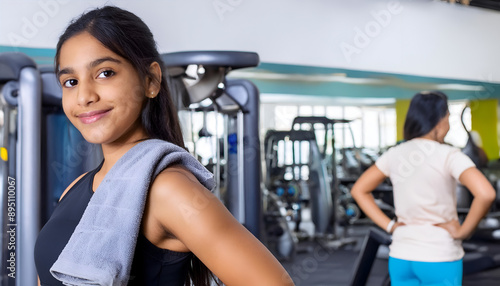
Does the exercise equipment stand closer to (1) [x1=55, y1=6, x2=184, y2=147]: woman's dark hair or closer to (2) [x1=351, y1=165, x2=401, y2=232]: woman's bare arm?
(2) [x1=351, y1=165, x2=401, y2=232]: woman's bare arm

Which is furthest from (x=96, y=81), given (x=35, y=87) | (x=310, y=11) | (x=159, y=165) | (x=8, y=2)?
(x=310, y=11)

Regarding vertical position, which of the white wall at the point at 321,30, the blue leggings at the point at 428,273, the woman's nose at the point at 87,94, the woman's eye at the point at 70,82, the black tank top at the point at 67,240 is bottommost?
the blue leggings at the point at 428,273

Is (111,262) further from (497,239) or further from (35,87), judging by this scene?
(497,239)

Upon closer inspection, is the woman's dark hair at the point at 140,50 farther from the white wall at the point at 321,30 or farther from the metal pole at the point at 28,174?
the white wall at the point at 321,30

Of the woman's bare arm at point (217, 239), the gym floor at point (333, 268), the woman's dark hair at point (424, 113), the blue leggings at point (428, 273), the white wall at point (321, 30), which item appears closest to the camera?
the woman's bare arm at point (217, 239)

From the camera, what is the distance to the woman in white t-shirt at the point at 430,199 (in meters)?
1.89

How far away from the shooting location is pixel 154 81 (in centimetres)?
87

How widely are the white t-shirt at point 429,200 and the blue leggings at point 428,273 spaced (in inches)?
0.8

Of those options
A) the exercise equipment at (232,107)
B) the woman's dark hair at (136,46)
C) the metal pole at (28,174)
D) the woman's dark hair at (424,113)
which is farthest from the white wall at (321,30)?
the woman's dark hair at (136,46)

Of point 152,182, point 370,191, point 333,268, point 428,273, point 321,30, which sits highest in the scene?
point 321,30

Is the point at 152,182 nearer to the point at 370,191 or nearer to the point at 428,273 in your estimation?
the point at 428,273

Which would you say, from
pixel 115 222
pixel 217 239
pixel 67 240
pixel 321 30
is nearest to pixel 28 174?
pixel 67 240

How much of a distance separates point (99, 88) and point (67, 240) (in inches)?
9.1

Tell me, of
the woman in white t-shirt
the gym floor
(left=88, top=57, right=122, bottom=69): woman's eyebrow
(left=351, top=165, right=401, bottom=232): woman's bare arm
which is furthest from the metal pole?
the gym floor
